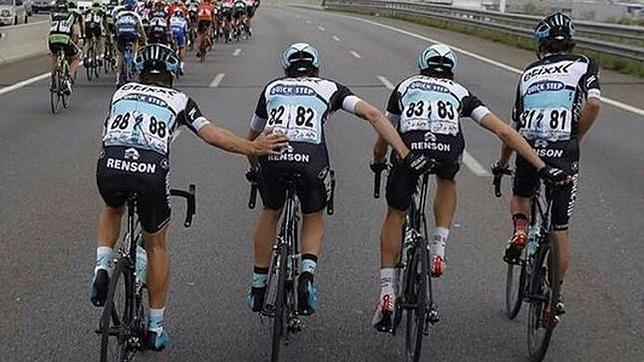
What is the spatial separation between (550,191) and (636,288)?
5.49 feet

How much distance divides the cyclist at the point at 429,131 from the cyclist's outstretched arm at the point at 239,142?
28.2 inches

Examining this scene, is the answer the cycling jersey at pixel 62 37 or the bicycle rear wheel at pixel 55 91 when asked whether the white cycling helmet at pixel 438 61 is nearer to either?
the bicycle rear wheel at pixel 55 91

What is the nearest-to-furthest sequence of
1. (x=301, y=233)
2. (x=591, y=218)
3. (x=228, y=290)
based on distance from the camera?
(x=301, y=233) → (x=228, y=290) → (x=591, y=218)

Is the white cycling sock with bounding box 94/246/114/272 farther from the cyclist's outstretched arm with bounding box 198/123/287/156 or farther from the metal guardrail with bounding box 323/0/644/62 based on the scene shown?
the metal guardrail with bounding box 323/0/644/62

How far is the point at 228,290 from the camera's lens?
686 cm

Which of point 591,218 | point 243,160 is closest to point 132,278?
point 591,218

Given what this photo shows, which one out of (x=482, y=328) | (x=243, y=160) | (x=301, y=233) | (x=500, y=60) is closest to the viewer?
(x=301, y=233)

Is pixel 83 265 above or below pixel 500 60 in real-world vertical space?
below

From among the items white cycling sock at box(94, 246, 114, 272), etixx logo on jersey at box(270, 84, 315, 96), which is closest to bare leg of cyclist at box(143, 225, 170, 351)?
white cycling sock at box(94, 246, 114, 272)

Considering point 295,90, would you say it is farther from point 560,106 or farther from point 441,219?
point 560,106

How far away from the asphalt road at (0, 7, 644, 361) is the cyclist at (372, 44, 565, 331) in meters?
0.57

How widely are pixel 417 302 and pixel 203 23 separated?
77.6 feet

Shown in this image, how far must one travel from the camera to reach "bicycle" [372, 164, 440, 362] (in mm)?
5250

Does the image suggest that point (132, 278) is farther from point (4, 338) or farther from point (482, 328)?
point (482, 328)
